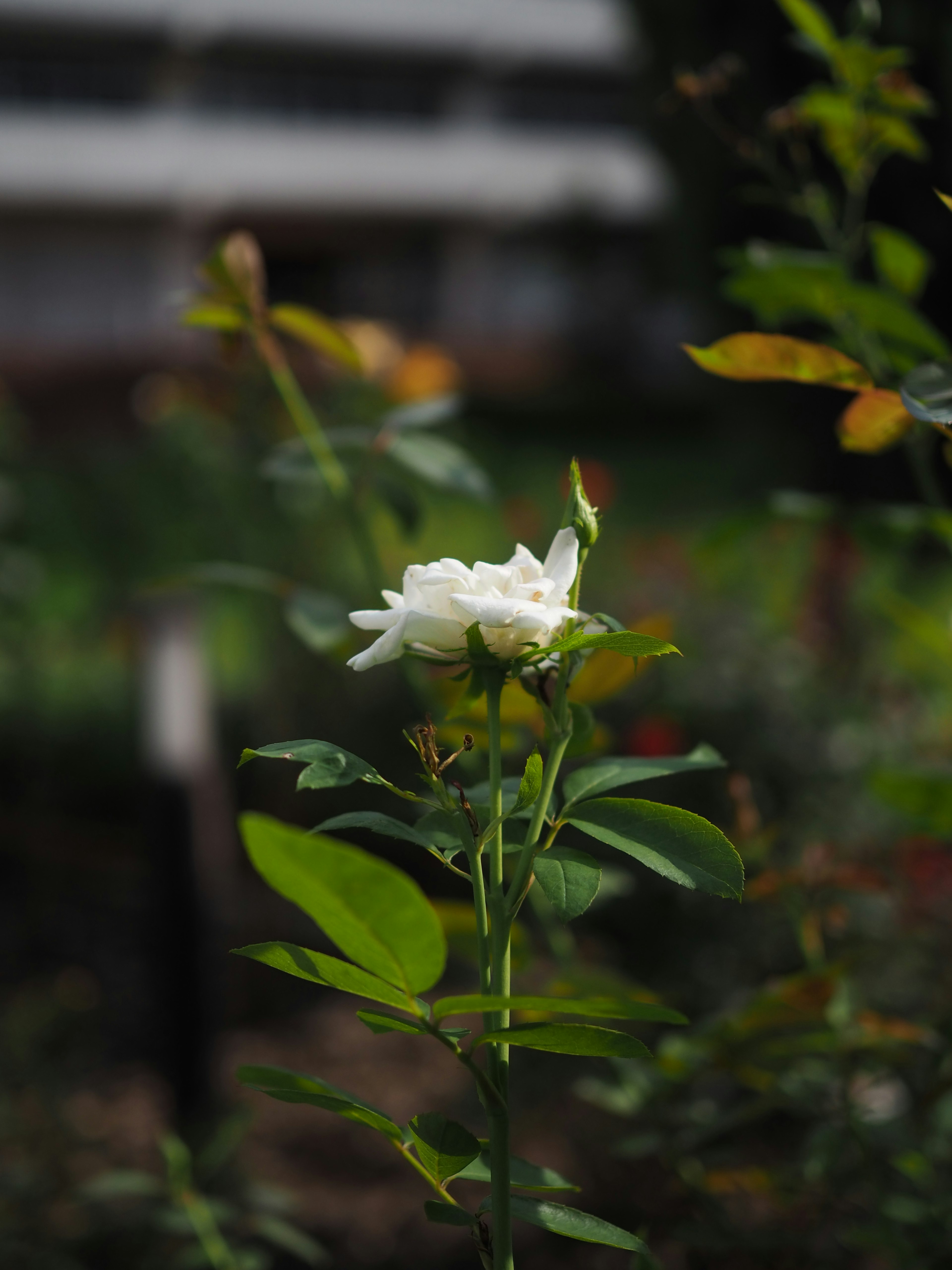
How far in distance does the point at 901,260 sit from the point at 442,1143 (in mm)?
550

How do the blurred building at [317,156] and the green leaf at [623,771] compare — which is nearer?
the green leaf at [623,771]

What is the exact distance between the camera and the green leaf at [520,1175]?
0.37 meters

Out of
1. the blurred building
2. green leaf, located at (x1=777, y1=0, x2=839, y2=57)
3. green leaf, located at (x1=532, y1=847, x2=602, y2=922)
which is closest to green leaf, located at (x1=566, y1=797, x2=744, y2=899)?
green leaf, located at (x1=532, y1=847, x2=602, y2=922)

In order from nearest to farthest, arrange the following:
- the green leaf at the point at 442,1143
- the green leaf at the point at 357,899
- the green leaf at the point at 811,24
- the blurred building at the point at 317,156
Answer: the green leaf at the point at 357,899
the green leaf at the point at 442,1143
the green leaf at the point at 811,24
the blurred building at the point at 317,156

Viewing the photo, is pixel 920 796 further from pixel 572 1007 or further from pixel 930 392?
pixel 572 1007

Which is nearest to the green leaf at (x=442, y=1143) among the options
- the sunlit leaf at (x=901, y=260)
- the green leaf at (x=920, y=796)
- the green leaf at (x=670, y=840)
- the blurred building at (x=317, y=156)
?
the green leaf at (x=670, y=840)

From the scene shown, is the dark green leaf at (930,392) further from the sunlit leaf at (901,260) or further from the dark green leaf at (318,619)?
the dark green leaf at (318,619)

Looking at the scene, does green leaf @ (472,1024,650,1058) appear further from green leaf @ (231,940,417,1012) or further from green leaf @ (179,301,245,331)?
green leaf @ (179,301,245,331)

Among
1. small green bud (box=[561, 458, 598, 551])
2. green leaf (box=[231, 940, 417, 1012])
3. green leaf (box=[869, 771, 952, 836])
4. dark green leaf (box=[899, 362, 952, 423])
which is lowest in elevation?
green leaf (box=[869, 771, 952, 836])

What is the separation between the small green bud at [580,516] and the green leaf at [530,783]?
74 millimetres

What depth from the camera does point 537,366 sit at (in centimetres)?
1273

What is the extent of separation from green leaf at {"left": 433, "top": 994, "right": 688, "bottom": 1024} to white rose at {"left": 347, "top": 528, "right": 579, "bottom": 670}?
0.10m

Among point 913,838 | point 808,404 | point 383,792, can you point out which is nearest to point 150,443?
point 383,792

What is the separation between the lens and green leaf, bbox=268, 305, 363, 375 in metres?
0.66
